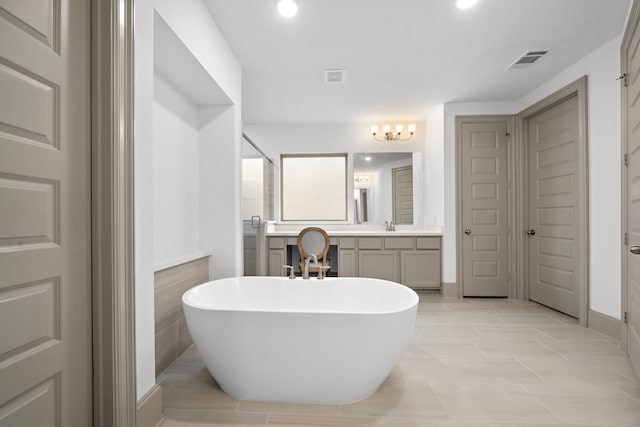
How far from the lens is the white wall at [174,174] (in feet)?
7.00

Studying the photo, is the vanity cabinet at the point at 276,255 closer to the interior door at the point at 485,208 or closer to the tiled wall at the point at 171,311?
the tiled wall at the point at 171,311

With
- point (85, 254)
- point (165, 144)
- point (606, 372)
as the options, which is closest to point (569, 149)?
point (606, 372)

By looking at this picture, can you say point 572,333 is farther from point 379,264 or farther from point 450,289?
point 379,264

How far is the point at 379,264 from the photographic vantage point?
3.99 meters

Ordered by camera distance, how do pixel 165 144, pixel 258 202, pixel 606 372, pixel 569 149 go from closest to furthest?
pixel 606 372 → pixel 165 144 → pixel 569 149 → pixel 258 202

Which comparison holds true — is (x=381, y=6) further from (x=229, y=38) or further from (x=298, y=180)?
(x=298, y=180)

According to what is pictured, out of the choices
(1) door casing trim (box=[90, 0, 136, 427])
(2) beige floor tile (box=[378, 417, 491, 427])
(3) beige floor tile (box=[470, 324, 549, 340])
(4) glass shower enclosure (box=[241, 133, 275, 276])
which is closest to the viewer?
(1) door casing trim (box=[90, 0, 136, 427])

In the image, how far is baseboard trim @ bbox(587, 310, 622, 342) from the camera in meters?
2.49

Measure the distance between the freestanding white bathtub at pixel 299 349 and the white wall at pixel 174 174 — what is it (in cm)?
67

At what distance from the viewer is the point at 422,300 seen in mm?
3736

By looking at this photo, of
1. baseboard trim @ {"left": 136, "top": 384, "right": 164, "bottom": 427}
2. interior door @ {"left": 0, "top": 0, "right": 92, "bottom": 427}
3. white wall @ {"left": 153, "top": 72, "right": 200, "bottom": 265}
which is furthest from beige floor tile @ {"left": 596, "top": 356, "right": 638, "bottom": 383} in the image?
white wall @ {"left": 153, "top": 72, "right": 200, "bottom": 265}

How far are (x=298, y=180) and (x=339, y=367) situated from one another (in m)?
3.31

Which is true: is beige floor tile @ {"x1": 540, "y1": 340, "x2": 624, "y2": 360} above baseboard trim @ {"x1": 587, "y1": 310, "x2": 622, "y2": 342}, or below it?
below

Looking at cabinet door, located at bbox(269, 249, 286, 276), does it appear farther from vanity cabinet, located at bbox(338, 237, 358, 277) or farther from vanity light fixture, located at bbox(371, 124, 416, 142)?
vanity light fixture, located at bbox(371, 124, 416, 142)
